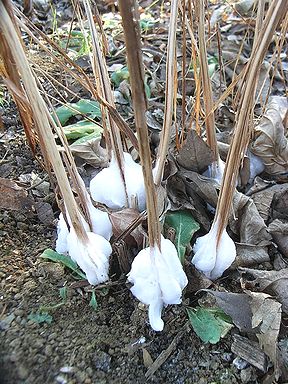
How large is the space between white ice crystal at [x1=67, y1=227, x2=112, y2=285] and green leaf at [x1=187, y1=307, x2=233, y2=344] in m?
0.12

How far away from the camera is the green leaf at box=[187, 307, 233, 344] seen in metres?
0.61

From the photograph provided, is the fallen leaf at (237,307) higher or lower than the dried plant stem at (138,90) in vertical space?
lower

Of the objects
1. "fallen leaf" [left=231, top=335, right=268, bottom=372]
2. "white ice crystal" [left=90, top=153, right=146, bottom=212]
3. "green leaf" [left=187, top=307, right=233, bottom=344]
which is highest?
"white ice crystal" [left=90, top=153, right=146, bottom=212]

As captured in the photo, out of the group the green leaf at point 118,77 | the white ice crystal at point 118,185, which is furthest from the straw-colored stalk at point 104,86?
the green leaf at point 118,77

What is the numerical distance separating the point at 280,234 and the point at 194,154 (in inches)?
6.6

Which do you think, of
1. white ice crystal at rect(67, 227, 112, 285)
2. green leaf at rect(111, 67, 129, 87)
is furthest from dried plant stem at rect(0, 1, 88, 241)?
green leaf at rect(111, 67, 129, 87)

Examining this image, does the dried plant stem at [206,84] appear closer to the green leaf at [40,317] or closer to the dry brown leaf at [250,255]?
the dry brown leaf at [250,255]

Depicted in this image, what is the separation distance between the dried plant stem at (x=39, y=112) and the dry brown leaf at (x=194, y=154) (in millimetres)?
215

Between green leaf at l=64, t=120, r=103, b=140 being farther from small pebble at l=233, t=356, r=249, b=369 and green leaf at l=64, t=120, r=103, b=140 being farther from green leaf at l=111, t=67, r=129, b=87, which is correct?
small pebble at l=233, t=356, r=249, b=369

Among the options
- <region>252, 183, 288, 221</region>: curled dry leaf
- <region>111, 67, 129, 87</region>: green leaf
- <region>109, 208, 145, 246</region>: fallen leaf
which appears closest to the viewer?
<region>109, 208, 145, 246</region>: fallen leaf

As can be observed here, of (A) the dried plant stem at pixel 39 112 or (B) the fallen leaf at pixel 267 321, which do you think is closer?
(A) the dried plant stem at pixel 39 112

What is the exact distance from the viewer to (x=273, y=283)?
25.8 inches

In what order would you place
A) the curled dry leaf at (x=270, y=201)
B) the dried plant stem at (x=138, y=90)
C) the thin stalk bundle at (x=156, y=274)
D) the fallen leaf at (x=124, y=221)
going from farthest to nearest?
1. the curled dry leaf at (x=270, y=201)
2. the fallen leaf at (x=124, y=221)
3. the thin stalk bundle at (x=156, y=274)
4. the dried plant stem at (x=138, y=90)

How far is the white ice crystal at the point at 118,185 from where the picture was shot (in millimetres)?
687
